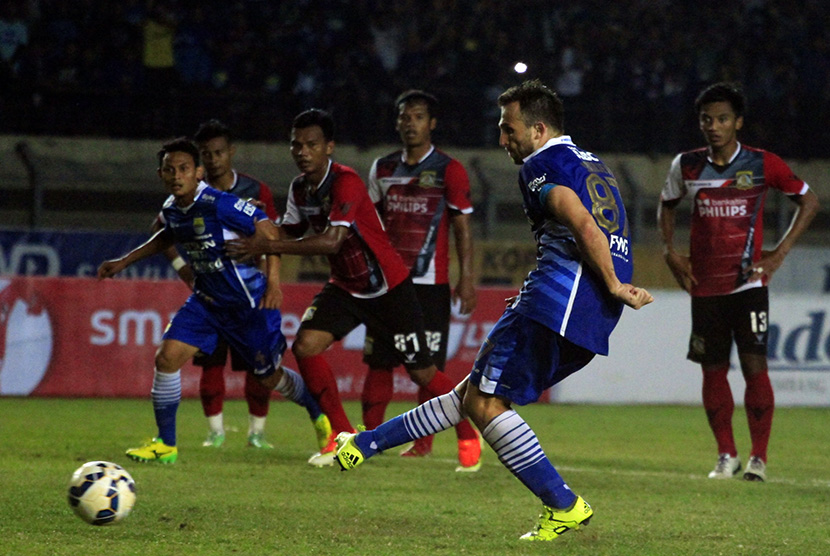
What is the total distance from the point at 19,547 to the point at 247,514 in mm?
1208

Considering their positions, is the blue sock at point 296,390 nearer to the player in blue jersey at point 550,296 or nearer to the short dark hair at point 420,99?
the short dark hair at point 420,99

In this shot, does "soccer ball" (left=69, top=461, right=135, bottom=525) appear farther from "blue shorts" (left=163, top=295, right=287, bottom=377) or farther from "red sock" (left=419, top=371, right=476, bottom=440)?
"red sock" (left=419, top=371, right=476, bottom=440)

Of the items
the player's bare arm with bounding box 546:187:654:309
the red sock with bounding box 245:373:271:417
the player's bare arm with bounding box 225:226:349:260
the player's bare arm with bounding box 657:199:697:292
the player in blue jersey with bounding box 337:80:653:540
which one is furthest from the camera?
the red sock with bounding box 245:373:271:417

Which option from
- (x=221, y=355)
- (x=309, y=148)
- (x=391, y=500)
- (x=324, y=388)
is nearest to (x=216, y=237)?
(x=309, y=148)

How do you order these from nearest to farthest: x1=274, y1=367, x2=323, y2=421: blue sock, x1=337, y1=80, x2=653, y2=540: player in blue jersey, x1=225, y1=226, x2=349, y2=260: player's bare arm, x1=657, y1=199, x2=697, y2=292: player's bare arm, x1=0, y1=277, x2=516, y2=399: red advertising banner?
x1=337, y1=80, x2=653, y2=540: player in blue jersey < x1=225, y1=226, x2=349, y2=260: player's bare arm < x1=657, y1=199, x2=697, y2=292: player's bare arm < x1=274, y1=367, x2=323, y2=421: blue sock < x1=0, y1=277, x2=516, y2=399: red advertising banner

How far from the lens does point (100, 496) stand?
4734mm

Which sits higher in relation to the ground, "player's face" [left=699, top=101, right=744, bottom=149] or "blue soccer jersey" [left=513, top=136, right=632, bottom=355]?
"player's face" [left=699, top=101, right=744, bottom=149]

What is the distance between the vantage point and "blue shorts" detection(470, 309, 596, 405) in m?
4.66

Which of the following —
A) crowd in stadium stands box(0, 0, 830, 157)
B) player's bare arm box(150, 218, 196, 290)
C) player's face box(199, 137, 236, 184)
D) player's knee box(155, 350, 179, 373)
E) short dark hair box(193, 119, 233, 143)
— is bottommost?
player's knee box(155, 350, 179, 373)

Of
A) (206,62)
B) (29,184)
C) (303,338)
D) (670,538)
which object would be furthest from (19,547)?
(206,62)

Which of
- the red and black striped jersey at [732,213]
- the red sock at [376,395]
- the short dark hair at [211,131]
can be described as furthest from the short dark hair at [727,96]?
the short dark hair at [211,131]

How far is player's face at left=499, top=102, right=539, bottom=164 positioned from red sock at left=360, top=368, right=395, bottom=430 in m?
3.51

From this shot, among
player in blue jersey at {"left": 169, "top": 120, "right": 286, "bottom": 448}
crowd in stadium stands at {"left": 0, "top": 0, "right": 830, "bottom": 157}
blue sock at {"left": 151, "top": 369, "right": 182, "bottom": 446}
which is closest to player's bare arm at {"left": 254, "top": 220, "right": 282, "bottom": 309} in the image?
blue sock at {"left": 151, "top": 369, "right": 182, "bottom": 446}

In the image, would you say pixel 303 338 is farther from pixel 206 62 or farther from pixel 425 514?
pixel 206 62
